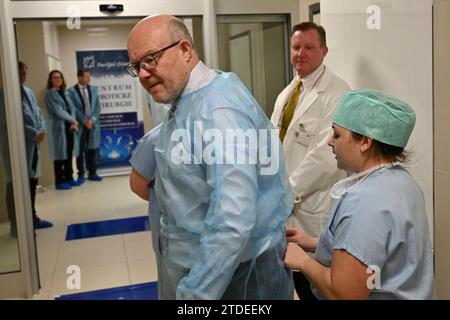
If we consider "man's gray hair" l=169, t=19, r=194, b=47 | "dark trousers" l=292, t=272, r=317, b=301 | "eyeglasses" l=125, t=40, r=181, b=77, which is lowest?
"dark trousers" l=292, t=272, r=317, b=301

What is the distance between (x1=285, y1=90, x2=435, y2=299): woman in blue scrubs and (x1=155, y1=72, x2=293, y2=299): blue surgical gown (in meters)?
0.11

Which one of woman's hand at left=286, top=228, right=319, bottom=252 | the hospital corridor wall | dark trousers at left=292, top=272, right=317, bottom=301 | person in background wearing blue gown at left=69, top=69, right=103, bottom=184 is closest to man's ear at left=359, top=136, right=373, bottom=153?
the hospital corridor wall

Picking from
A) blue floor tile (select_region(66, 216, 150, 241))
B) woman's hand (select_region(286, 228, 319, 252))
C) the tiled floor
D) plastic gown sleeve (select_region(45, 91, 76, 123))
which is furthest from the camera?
plastic gown sleeve (select_region(45, 91, 76, 123))

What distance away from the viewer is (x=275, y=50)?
2.65 metres

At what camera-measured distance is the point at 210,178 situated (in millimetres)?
968

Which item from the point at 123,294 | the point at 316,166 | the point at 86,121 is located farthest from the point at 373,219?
the point at 86,121

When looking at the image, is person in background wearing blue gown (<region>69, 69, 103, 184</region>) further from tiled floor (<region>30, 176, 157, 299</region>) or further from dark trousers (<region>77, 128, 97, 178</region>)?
tiled floor (<region>30, 176, 157, 299</region>)

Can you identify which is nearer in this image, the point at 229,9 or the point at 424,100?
the point at 424,100

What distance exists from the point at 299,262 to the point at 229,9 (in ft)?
5.98

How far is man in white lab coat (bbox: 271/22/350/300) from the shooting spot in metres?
1.71

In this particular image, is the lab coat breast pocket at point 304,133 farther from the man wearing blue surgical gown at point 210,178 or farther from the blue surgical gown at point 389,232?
the blue surgical gown at point 389,232

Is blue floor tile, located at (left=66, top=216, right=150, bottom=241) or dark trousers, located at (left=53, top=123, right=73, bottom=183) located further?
dark trousers, located at (left=53, top=123, right=73, bottom=183)
